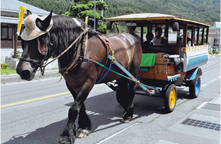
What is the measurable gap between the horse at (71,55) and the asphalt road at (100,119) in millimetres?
595

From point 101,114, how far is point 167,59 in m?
2.34

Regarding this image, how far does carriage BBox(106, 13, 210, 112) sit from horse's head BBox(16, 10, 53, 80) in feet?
11.3

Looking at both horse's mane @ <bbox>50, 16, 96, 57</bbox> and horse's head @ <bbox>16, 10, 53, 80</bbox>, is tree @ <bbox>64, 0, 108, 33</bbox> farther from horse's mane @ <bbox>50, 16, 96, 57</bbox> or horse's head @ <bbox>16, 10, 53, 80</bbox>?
horse's head @ <bbox>16, 10, 53, 80</bbox>

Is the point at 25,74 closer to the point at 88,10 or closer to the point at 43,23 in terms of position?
the point at 43,23

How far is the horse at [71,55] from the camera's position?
3.67m

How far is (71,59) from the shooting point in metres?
4.20

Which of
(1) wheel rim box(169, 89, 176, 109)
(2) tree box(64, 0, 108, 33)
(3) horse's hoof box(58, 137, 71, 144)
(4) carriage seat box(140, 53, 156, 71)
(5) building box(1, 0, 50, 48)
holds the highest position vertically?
(2) tree box(64, 0, 108, 33)

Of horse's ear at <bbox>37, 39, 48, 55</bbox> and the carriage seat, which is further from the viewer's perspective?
the carriage seat

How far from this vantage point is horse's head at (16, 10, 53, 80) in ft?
11.8

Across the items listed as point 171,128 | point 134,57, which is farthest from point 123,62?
point 171,128

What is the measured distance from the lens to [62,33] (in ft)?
13.2

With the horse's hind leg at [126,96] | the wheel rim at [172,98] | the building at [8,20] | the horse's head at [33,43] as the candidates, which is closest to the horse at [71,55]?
the horse's head at [33,43]

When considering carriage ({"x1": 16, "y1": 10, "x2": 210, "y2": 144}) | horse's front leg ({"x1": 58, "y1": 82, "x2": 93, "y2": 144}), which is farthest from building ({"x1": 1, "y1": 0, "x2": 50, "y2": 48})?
horse's front leg ({"x1": 58, "y1": 82, "x2": 93, "y2": 144})

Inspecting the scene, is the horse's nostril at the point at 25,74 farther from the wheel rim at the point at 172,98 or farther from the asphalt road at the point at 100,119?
the wheel rim at the point at 172,98
